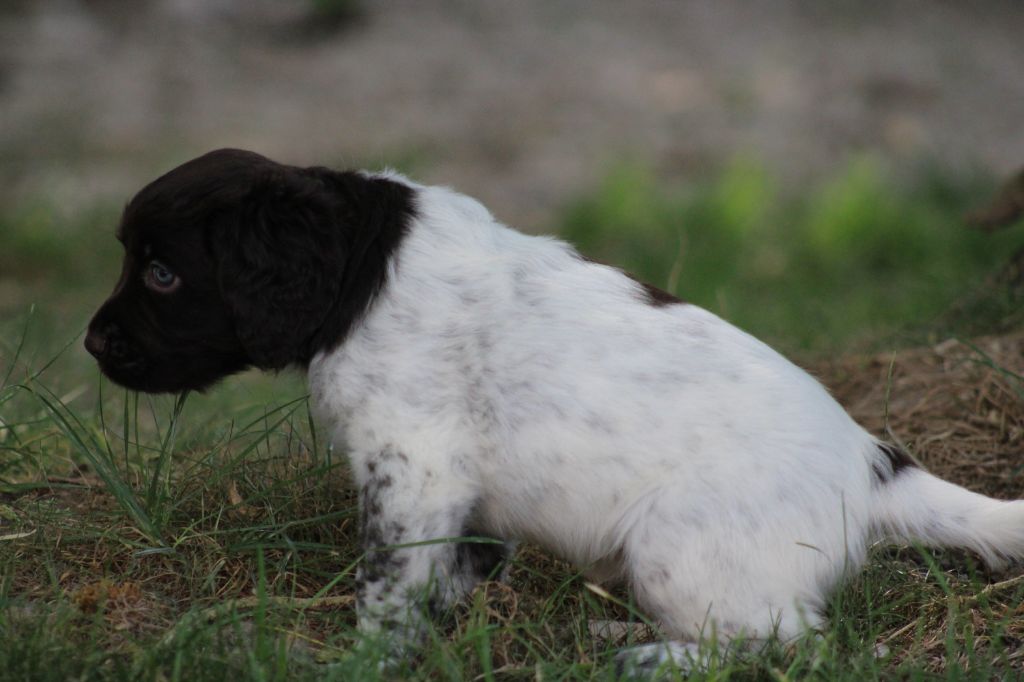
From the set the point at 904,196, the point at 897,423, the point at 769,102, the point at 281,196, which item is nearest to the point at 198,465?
the point at 281,196

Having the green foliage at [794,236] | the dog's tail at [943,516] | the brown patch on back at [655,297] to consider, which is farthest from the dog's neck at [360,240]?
the green foliage at [794,236]

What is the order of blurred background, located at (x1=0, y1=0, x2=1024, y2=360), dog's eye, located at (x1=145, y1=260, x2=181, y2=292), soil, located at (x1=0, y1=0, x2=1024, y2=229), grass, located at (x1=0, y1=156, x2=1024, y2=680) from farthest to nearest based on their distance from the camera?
1. soil, located at (x1=0, y1=0, x2=1024, y2=229)
2. blurred background, located at (x1=0, y1=0, x2=1024, y2=360)
3. dog's eye, located at (x1=145, y1=260, x2=181, y2=292)
4. grass, located at (x1=0, y1=156, x2=1024, y2=680)

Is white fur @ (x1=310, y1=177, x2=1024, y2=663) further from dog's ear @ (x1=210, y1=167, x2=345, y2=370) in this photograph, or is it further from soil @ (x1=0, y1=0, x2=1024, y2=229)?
soil @ (x1=0, y1=0, x2=1024, y2=229)

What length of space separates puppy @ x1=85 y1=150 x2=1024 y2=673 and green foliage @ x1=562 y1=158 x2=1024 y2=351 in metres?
4.21

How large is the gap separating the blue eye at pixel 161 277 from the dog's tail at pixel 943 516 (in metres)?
2.04

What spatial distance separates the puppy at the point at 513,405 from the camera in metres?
3.15

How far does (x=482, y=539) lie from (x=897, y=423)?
2279 mm

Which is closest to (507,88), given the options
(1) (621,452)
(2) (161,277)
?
(2) (161,277)

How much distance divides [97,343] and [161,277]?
29 centimetres

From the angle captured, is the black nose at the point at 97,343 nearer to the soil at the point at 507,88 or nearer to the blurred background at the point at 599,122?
the blurred background at the point at 599,122

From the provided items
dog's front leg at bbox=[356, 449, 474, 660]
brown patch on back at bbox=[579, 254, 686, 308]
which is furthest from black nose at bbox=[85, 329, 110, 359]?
brown patch on back at bbox=[579, 254, 686, 308]

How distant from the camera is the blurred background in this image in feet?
28.7

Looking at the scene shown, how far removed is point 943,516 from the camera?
10.9 feet

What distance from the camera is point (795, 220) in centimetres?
944
